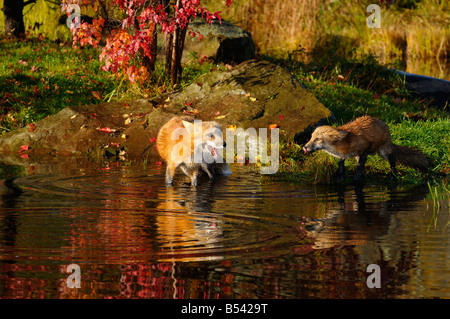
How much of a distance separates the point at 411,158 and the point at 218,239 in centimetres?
497

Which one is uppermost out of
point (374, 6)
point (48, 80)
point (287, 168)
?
point (374, 6)

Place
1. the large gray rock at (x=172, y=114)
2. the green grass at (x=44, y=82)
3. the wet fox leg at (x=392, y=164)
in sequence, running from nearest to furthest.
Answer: the wet fox leg at (x=392, y=164) < the large gray rock at (x=172, y=114) < the green grass at (x=44, y=82)

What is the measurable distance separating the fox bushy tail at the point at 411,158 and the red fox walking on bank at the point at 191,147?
272 centimetres

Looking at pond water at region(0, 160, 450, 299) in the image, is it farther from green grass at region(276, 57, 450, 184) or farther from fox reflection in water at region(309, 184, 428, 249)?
green grass at region(276, 57, 450, 184)

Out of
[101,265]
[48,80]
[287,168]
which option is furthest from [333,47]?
[101,265]

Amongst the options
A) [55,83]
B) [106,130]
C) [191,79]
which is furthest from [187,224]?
[55,83]

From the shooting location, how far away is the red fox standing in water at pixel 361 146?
10289mm

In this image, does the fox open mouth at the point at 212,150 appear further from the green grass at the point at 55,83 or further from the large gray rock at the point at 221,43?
the large gray rock at the point at 221,43

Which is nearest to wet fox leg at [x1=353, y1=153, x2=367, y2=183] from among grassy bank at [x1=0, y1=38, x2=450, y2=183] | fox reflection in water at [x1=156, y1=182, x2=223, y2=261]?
grassy bank at [x1=0, y1=38, x2=450, y2=183]

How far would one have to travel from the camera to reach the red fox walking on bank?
9969mm

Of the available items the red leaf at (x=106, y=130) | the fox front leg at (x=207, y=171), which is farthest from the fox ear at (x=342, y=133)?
the red leaf at (x=106, y=130)
